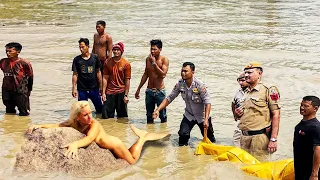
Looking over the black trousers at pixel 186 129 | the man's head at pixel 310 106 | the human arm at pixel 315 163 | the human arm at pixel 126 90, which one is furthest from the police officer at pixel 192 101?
the human arm at pixel 315 163

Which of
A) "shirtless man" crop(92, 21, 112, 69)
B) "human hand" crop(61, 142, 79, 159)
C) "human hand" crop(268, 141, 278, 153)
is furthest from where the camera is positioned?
"shirtless man" crop(92, 21, 112, 69)

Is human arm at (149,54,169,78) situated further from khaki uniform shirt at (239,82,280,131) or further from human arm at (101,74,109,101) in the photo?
khaki uniform shirt at (239,82,280,131)

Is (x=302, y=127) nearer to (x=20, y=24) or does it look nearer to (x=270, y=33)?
(x=270, y=33)

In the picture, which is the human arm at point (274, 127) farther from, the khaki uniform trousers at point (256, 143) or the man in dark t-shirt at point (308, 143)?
the man in dark t-shirt at point (308, 143)

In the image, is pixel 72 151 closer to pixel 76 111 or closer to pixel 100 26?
pixel 76 111

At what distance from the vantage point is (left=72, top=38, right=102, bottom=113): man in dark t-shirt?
9244 millimetres

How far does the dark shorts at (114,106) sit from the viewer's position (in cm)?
938

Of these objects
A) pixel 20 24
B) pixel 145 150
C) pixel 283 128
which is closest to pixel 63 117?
pixel 145 150

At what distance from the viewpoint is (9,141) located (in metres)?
8.14

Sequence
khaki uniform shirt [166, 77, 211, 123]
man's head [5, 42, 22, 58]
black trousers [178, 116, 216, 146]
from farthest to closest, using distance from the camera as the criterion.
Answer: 1. man's head [5, 42, 22, 58]
2. black trousers [178, 116, 216, 146]
3. khaki uniform shirt [166, 77, 211, 123]

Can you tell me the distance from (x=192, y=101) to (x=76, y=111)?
2.16m

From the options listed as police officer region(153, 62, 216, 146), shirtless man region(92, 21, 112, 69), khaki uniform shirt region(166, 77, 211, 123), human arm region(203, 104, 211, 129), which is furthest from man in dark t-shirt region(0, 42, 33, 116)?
human arm region(203, 104, 211, 129)

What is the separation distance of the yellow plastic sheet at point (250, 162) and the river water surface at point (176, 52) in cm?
15

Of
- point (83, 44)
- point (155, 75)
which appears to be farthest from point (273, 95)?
point (83, 44)
